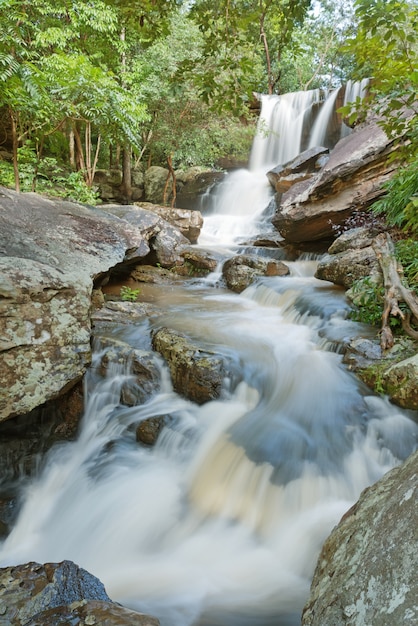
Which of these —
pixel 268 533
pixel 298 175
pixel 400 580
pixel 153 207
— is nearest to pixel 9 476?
pixel 268 533

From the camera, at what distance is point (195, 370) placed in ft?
12.7

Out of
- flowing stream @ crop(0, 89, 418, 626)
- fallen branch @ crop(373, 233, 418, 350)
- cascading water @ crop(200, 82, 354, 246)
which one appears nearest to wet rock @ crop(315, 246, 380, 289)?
fallen branch @ crop(373, 233, 418, 350)

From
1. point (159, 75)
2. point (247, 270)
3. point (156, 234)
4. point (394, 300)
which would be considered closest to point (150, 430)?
point (394, 300)

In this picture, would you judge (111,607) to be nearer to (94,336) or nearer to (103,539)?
(103,539)

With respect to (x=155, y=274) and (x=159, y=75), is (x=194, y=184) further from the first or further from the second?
(x=155, y=274)

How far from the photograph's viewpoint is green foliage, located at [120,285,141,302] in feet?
22.7

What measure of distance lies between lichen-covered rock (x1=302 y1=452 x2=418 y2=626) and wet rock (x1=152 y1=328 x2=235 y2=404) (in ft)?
7.73

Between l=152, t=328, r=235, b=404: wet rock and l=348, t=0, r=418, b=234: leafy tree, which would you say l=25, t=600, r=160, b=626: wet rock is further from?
l=348, t=0, r=418, b=234: leafy tree

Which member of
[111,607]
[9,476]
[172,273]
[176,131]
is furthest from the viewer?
[176,131]

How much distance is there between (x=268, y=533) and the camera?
2662 mm

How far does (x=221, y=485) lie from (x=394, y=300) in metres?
2.83

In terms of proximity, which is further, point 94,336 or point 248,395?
point 94,336

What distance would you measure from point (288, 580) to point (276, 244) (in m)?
8.58

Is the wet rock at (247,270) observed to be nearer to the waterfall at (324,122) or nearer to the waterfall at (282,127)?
the waterfall at (324,122)
